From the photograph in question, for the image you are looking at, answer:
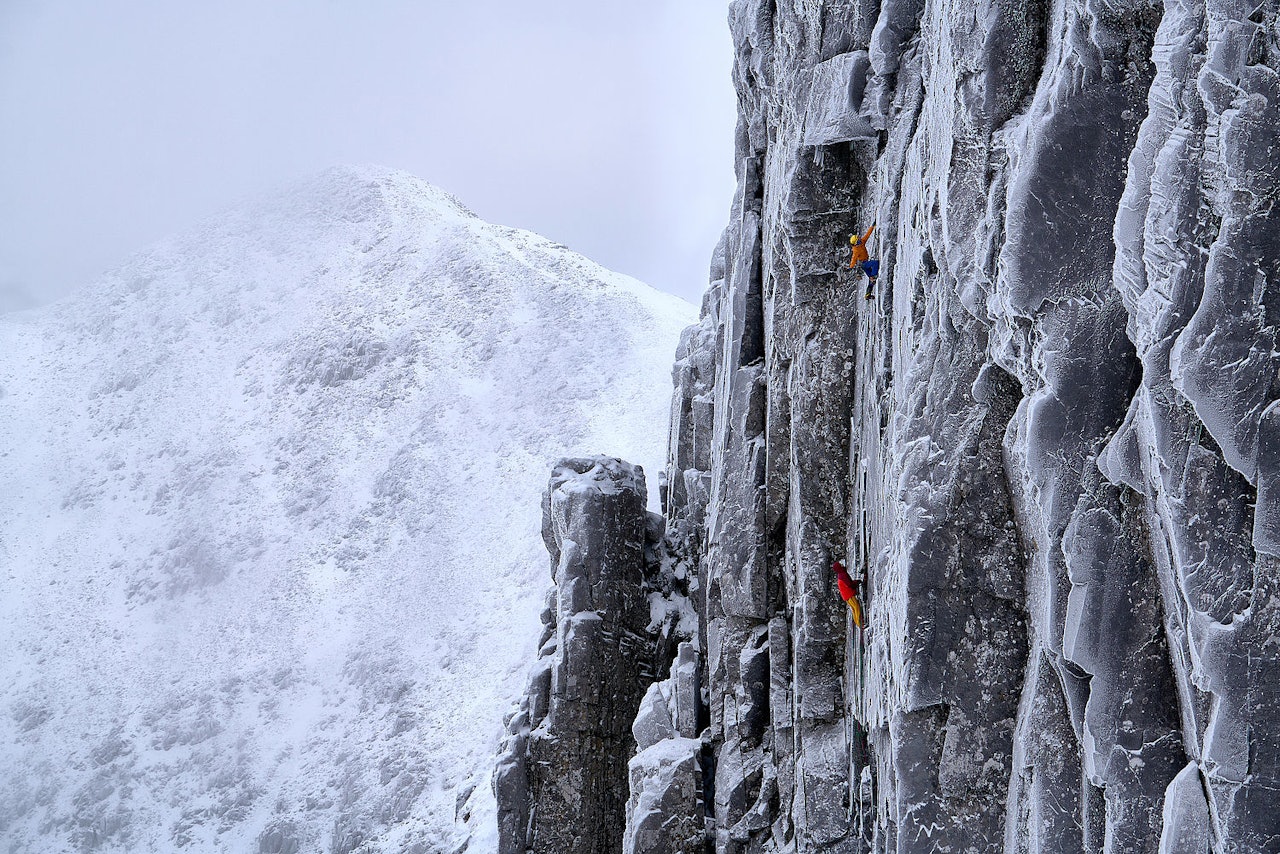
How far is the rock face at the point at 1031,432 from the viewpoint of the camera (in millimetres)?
4676

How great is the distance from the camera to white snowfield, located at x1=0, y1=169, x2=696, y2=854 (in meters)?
34.4

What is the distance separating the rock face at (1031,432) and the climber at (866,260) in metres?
0.21

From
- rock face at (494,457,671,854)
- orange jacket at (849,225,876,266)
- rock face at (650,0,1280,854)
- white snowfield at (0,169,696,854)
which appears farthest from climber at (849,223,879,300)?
white snowfield at (0,169,696,854)

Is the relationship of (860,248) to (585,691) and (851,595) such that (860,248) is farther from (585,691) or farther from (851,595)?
(585,691)

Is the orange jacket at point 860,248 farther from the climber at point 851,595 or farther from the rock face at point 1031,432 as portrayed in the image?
the climber at point 851,595

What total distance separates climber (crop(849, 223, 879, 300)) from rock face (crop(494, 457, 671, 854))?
11.4m

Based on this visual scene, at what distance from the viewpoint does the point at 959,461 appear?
7348 mm

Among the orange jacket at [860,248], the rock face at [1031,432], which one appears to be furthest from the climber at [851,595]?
the orange jacket at [860,248]

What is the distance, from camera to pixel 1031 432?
6008mm

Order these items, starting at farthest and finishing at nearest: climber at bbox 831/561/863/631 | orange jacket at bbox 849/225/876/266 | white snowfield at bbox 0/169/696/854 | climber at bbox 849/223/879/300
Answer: white snowfield at bbox 0/169/696/854
orange jacket at bbox 849/225/876/266
climber at bbox 849/223/879/300
climber at bbox 831/561/863/631

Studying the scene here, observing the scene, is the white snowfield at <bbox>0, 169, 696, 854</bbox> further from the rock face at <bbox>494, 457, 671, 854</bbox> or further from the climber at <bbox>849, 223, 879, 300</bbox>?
the climber at <bbox>849, 223, 879, 300</bbox>

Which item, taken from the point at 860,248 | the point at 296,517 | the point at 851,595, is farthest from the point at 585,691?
the point at 296,517

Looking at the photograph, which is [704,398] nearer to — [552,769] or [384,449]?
[552,769]

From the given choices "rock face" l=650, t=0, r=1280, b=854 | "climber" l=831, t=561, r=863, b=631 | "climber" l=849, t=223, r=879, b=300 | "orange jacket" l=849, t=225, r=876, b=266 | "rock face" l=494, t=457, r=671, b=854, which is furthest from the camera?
"rock face" l=494, t=457, r=671, b=854
